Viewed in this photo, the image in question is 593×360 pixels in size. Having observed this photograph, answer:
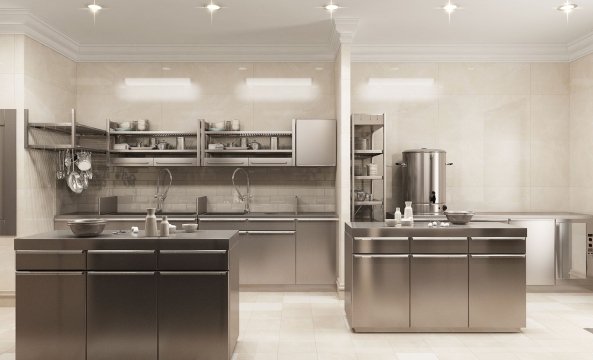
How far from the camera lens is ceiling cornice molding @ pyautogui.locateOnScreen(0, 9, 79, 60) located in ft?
17.6

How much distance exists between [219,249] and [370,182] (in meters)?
3.56

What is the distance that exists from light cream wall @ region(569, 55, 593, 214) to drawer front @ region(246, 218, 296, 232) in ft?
12.9

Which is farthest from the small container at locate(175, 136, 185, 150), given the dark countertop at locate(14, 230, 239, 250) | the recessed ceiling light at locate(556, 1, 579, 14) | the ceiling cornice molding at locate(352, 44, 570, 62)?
the recessed ceiling light at locate(556, 1, 579, 14)

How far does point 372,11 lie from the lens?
5.43 metres

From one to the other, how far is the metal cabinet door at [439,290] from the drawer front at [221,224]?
2546 millimetres

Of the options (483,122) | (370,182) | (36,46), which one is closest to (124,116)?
(36,46)

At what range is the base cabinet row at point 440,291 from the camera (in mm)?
4395

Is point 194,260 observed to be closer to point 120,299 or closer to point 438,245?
point 120,299

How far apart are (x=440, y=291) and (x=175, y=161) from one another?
384cm

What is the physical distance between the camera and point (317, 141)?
6.45 meters

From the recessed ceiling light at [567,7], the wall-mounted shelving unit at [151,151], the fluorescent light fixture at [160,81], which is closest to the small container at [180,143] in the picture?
the wall-mounted shelving unit at [151,151]

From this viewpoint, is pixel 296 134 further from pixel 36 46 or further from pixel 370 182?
pixel 36 46

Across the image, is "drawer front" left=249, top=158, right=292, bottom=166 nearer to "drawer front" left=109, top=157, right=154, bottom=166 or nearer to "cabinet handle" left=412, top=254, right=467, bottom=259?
"drawer front" left=109, top=157, right=154, bottom=166

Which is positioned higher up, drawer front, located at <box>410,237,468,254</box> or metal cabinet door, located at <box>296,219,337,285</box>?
drawer front, located at <box>410,237,468,254</box>
